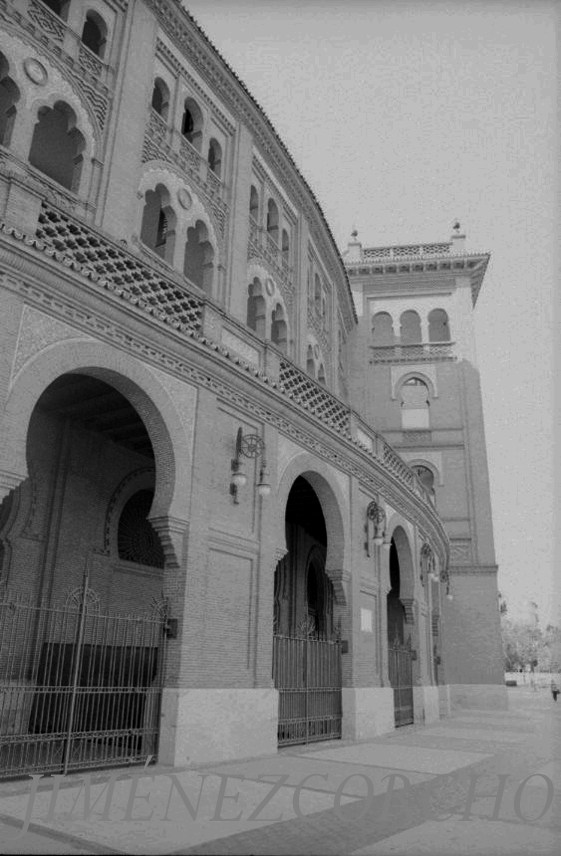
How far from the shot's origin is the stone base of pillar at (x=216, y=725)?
902 cm

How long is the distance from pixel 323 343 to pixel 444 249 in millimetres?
13140

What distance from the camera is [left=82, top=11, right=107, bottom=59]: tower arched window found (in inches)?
564

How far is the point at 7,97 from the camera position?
1220 centimetres

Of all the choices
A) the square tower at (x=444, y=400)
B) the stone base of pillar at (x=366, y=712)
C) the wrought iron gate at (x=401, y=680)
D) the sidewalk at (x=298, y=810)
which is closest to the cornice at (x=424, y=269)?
the square tower at (x=444, y=400)

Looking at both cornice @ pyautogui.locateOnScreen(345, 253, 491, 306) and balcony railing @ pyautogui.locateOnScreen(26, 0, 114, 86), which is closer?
balcony railing @ pyautogui.locateOnScreen(26, 0, 114, 86)

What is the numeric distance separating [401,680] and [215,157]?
1411 cm

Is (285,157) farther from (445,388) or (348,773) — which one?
(348,773)

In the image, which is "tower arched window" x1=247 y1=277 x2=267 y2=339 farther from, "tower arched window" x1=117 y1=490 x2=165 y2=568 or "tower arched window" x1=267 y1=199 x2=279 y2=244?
"tower arched window" x1=117 y1=490 x2=165 y2=568

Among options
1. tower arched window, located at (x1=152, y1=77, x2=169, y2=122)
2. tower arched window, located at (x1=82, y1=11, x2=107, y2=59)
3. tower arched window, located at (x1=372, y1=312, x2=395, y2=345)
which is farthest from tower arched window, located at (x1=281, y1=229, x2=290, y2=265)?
tower arched window, located at (x1=372, y1=312, x2=395, y2=345)

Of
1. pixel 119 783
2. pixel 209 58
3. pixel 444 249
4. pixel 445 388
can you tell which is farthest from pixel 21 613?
pixel 444 249

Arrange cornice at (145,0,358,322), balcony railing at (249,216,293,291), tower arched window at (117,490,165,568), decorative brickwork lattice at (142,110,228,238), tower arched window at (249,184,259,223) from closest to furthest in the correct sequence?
tower arched window at (117,490,165,568) < decorative brickwork lattice at (142,110,228,238) < cornice at (145,0,358,322) < balcony railing at (249,216,293,291) < tower arched window at (249,184,259,223)

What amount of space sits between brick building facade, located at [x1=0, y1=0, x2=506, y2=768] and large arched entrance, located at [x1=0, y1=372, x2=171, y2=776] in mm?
43

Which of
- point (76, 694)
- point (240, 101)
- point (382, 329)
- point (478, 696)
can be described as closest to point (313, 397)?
point (76, 694)

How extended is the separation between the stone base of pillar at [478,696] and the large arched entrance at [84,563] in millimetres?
17538
